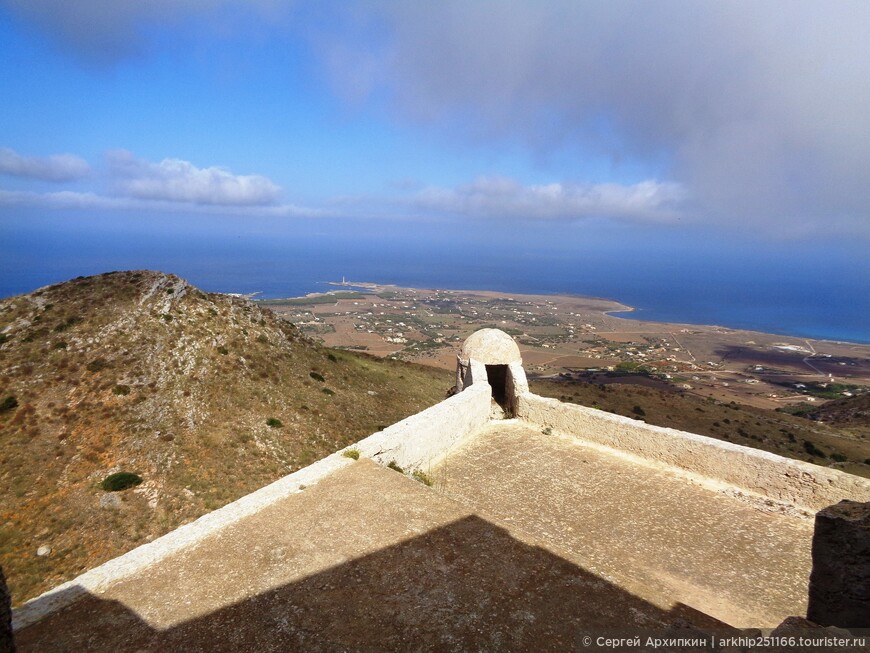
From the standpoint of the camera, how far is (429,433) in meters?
10.0

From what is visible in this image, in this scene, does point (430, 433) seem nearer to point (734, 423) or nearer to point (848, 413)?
point (734, 423)

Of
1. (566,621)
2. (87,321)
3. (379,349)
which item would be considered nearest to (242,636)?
(566,621)

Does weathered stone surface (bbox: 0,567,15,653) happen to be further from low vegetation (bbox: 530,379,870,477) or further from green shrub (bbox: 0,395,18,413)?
low vegetation (bbox: 530,379,870,477)

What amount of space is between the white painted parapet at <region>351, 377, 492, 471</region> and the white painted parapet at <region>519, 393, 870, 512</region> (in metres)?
1.73

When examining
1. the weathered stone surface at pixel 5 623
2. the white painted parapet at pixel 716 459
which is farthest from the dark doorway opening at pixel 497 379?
the weathered stone surface at pixel 5 623

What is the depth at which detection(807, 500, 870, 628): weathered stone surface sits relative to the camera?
4.40 m

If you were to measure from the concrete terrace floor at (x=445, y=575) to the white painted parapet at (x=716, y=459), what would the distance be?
1.48 feet

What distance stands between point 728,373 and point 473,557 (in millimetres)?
78991

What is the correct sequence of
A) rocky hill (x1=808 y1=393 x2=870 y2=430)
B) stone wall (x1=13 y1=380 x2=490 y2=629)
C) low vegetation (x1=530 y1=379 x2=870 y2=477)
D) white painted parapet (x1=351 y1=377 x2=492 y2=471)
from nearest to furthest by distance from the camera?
stone wall (x1=13 y1=380 x2=490 y2=629) < white painted parapet (x1=351 y1=377 x2=492 y2=471) < low vegetation (x1=530 y1=379 x2=870 y2=477) < rocky hill (x1=808 y1=393 x2=870 y2=430)

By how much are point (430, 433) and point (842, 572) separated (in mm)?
6937

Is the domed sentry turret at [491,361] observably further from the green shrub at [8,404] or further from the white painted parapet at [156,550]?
the green shrub at [8,404]

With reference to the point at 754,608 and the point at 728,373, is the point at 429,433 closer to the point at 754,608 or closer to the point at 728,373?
the point at 754,608

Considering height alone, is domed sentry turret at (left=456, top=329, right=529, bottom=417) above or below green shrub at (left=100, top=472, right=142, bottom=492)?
above

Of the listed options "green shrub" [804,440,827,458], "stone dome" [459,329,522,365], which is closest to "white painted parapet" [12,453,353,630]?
"stone dome" [459,329,522,365]
